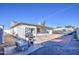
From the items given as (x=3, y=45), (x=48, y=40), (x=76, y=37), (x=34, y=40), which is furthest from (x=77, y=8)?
(x=3, y=45)

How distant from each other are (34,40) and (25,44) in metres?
0.10

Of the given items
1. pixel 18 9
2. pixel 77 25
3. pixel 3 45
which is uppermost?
pixel 18 9

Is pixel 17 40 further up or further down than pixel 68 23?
further down

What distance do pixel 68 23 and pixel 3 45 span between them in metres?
0.67

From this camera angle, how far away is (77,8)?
1.42 m

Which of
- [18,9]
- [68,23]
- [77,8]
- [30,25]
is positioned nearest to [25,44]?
[30,25]

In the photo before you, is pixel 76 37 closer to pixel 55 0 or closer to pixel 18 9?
pixel 55 0

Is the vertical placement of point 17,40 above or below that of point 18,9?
below

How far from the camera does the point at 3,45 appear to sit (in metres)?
1.42

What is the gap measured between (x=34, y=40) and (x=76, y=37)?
0.41 meters
